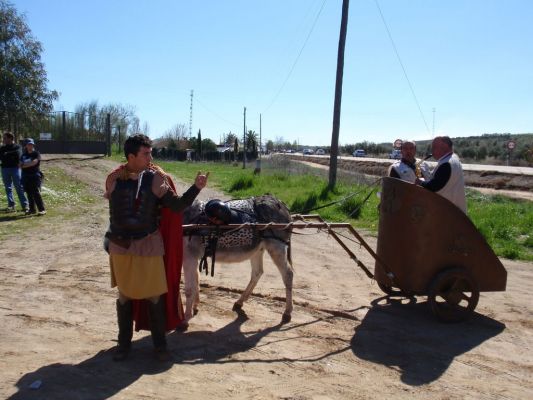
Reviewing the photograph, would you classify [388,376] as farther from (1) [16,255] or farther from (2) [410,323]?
(1) [16,255]

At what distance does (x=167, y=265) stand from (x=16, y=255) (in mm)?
4764

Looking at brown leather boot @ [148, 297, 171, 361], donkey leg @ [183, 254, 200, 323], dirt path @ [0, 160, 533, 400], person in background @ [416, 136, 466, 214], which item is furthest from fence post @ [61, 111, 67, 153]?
brown leather boot @ [148, 297, 171, 361]

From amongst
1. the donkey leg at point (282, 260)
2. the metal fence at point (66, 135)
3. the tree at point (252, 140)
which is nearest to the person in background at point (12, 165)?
the donkey leg at point (282, 260)

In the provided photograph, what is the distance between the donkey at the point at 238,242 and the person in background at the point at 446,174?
5.91ft

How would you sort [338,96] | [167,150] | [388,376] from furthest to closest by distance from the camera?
Result: [167,150] → [338,96] → [388,376]

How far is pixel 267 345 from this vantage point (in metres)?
5.50

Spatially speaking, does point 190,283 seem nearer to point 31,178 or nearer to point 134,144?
point 134,144

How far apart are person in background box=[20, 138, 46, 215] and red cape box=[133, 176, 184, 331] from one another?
27.9 feet

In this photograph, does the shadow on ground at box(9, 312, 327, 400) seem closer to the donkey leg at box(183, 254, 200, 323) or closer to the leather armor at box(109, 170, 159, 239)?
the donkey leg at box(183, 254, 200, 323)

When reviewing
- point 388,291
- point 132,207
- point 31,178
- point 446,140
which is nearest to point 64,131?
point 31,178

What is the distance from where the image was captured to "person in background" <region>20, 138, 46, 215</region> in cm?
1260

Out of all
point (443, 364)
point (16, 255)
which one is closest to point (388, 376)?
point (443, 364)

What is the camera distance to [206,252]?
19.8 ft

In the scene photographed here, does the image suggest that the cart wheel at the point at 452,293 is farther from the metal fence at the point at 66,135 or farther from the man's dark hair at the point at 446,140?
the metal fence at the point at 66,135
